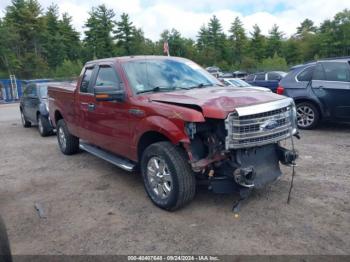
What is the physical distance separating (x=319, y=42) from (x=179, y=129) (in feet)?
218

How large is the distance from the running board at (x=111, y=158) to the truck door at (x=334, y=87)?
5579mm

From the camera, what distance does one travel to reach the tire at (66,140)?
721 centimetres

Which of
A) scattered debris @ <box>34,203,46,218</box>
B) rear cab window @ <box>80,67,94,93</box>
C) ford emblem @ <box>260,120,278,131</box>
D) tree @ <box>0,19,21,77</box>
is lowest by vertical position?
scattered debris @ <box>34,203,46,218</box>

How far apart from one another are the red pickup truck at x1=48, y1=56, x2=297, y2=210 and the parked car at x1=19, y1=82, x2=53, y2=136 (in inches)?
188

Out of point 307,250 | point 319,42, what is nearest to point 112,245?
point 307,250

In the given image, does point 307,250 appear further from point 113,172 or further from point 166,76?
point 113,172

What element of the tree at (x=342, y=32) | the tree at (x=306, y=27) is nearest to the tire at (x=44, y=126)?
the tree at (x=342, y=32)

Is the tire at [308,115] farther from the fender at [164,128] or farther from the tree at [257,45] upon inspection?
the tree at [257,45]

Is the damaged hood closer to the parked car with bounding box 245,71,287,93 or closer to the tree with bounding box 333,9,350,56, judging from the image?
the parked car with bounding box 245,71,287,93

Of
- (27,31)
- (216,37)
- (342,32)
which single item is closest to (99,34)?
(27,31)

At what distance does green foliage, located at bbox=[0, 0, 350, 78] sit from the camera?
→ 5097 cm

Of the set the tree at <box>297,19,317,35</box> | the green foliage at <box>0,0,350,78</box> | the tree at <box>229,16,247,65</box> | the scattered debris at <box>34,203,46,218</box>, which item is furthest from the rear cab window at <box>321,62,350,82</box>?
the tree at <box>297,19,317,35</box>

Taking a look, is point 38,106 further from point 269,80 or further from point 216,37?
point 216,37

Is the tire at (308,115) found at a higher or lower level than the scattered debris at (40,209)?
higher
